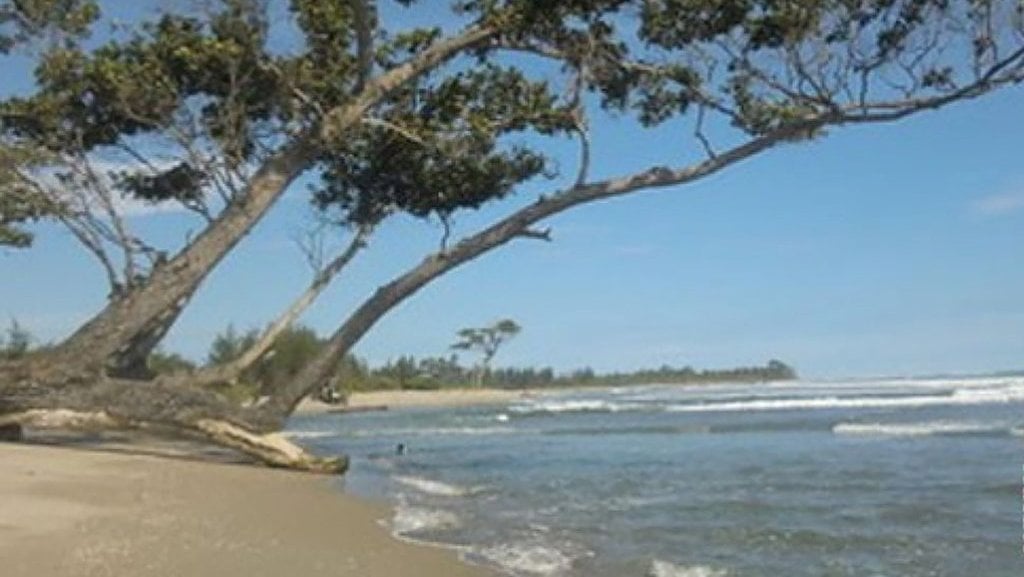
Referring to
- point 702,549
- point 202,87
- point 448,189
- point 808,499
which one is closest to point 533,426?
point 448,189

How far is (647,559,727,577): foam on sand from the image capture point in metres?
8.38

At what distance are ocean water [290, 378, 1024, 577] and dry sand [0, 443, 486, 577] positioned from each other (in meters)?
0.76

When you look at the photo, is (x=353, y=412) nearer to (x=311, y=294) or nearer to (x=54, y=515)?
(x=311, y=294)

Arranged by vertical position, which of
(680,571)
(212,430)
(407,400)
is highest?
(407,400)

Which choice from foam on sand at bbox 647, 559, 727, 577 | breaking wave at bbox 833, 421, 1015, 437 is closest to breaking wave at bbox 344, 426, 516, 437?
breaking wave at bbox 833, 421, 1015, 437

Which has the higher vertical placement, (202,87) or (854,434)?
(202,87)

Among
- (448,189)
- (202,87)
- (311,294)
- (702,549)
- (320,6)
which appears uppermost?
(320,6)

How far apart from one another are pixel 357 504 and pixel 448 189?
9.99 meters

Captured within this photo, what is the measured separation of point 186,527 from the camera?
8.94 m

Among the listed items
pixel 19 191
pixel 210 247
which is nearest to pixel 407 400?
pixel 19 191

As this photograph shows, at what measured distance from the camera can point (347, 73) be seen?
20.3 meters

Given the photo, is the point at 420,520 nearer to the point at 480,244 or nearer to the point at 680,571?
the point at 680,571

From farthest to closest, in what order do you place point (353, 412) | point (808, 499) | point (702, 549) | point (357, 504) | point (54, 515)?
point (353, 412) → point (808, 499) → point (357, 504) → point (702, 549) → point (54, 515)

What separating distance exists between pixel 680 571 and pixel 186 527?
143 inches
